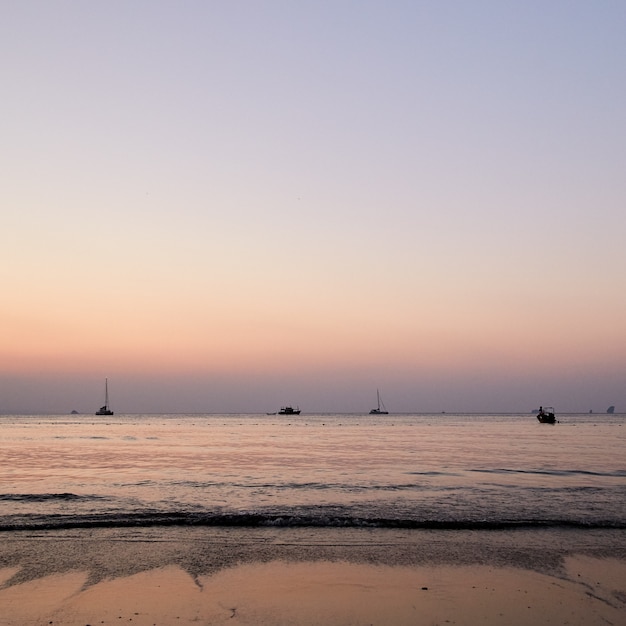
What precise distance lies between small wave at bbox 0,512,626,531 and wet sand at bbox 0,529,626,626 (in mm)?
1845

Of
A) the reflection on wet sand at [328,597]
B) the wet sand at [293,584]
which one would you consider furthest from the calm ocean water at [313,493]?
the reflection on wet sand at [328,597]

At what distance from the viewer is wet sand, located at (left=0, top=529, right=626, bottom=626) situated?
30.6 feet

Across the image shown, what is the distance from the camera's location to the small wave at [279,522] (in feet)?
55.8

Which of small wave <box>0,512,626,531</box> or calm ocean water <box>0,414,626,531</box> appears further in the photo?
calm ocean water <box>0,414,626,531</box>

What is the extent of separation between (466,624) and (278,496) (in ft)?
49.7

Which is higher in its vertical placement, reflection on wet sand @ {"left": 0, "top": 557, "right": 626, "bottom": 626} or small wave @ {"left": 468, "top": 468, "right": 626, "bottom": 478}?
reflection on wet sand @ {"left": 0, "top": 557, "right": 626, "bottom": 626}

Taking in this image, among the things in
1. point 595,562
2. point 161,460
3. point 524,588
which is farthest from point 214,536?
point 161,460

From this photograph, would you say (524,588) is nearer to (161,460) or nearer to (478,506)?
(478,506)

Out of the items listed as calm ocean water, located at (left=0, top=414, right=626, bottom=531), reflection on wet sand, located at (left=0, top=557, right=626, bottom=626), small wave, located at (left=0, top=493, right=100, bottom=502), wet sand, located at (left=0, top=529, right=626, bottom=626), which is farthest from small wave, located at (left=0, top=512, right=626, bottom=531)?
reflection on wet sand, located at (left=0, top=557, right=626, bottom=626)

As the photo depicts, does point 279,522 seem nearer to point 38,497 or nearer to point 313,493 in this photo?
point 313,493

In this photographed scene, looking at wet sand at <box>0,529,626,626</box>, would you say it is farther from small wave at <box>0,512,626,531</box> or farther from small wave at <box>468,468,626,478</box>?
small wave at <box>468,468,626,478</box>

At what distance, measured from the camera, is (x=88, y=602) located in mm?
9938

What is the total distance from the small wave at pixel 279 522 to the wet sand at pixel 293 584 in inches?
72.6

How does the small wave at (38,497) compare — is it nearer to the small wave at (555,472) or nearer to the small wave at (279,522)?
the small wave at (279,522)
